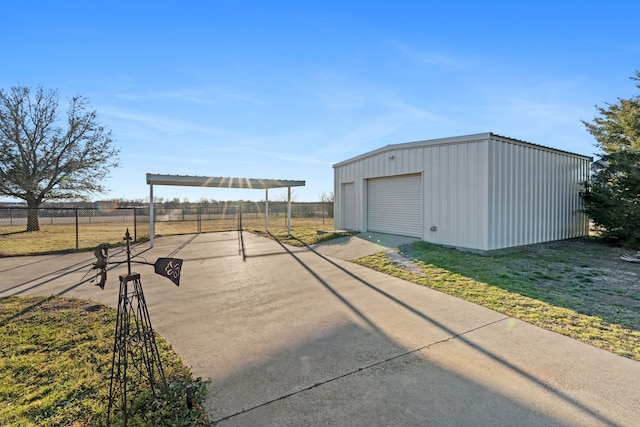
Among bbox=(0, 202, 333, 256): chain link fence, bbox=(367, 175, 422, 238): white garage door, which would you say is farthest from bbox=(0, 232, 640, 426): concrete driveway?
bbox=(0, 202, 333, 256): chain link fence

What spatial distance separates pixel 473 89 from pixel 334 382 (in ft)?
30.0

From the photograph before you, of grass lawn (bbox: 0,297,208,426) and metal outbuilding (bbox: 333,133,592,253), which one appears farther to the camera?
metal outbuilding (bbox: 333,133,592,253)

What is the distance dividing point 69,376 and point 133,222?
25081 mm

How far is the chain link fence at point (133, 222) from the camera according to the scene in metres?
12.1

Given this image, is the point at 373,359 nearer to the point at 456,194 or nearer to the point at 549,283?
the point at 549,283

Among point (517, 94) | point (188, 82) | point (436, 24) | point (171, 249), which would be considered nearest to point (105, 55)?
point (188, 82)

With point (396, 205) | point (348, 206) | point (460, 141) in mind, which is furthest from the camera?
point (348, 206)

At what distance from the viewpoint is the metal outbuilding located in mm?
7883

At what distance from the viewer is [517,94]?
8398 mm

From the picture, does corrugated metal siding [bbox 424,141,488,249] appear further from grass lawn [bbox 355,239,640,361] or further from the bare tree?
the bare tree

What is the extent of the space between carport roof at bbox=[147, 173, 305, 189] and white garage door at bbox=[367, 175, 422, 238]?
3564 millimetres

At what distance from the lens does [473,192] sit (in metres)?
7.95

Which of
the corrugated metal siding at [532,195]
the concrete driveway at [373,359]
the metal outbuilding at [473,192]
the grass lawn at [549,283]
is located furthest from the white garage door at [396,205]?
the concrete driveway at [373,359]

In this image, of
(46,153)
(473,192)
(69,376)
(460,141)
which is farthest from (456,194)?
(46,153)
